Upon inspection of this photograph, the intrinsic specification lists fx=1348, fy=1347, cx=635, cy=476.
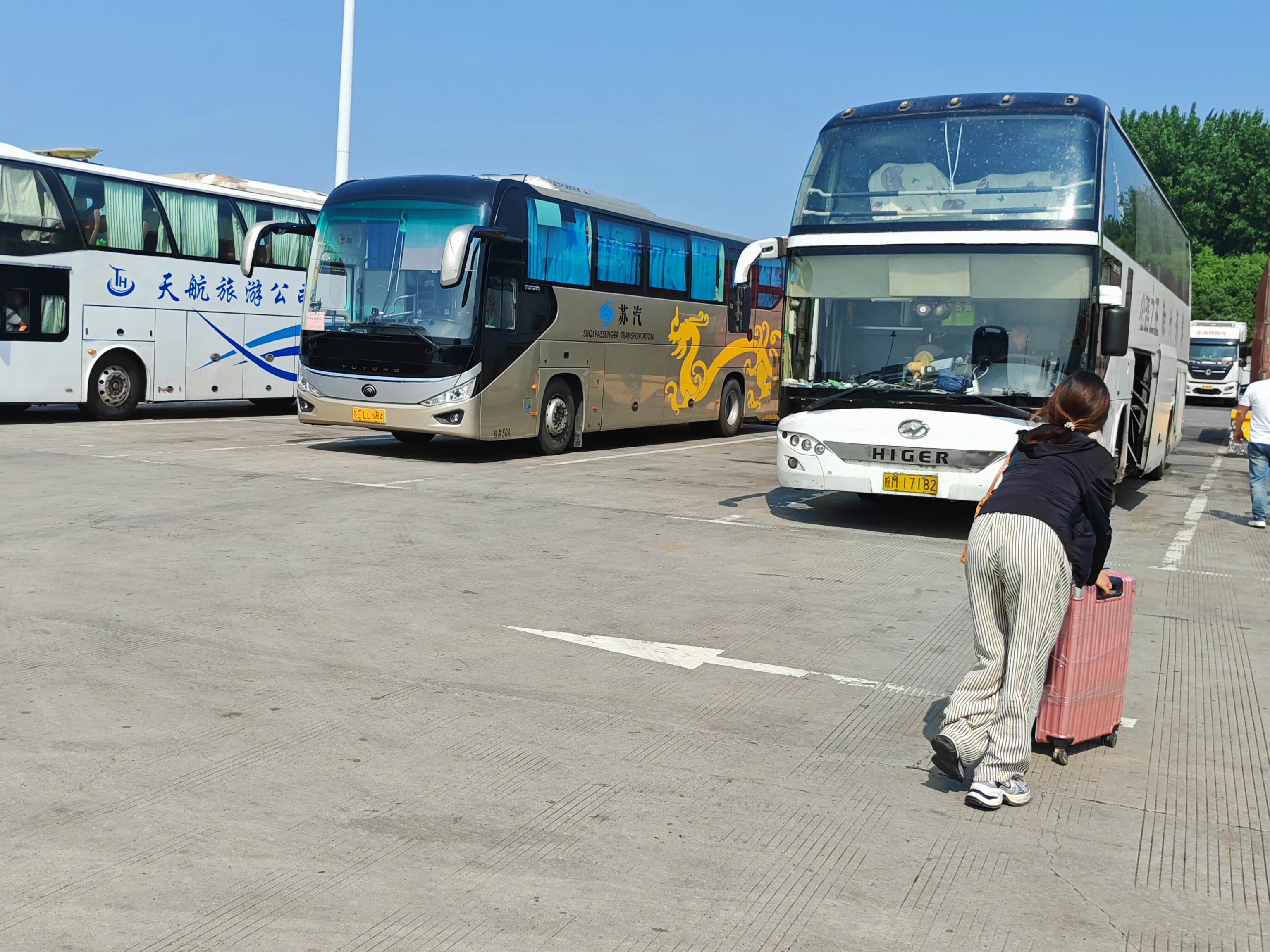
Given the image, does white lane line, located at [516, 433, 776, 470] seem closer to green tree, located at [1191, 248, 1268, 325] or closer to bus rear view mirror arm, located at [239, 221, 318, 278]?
bus rear view mirror arm, located at [239, 221, 318, 278]

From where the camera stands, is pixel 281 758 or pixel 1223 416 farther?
pixel 1223 416

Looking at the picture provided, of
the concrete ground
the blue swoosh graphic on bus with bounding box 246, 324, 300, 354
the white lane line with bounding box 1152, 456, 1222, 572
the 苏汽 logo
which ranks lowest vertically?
the concrete ground

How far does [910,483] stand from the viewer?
11.3 meters

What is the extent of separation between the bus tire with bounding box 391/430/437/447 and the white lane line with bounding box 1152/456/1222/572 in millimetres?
9886

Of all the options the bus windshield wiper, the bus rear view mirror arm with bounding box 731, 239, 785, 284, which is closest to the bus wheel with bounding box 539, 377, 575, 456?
the bus windshield wiper

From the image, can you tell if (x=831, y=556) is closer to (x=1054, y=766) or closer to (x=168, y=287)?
(x=1054, y=766)

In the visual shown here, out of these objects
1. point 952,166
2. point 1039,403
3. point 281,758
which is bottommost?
point 281,758

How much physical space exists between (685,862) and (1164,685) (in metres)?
3.47

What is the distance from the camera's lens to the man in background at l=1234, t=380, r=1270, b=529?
12945mm

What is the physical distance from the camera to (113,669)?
6.01m

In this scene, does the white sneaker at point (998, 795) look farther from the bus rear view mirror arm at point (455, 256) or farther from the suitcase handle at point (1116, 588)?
the bus rear view mirror arm at point (455, 256)

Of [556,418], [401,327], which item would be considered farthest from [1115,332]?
[556,418]

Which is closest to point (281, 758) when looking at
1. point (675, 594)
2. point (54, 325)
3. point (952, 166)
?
point (675, 594)

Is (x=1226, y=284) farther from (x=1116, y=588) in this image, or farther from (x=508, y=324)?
(x=1116, y=588)
